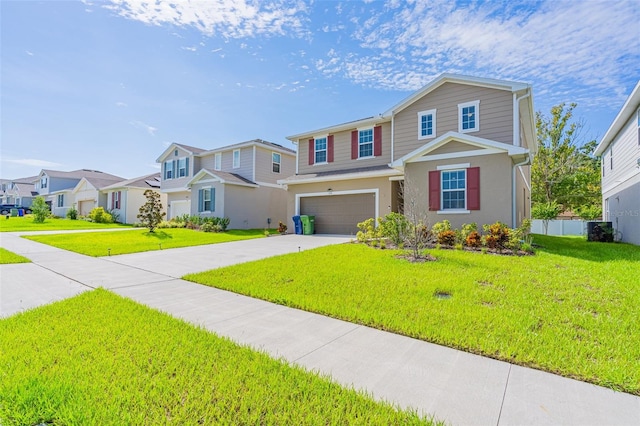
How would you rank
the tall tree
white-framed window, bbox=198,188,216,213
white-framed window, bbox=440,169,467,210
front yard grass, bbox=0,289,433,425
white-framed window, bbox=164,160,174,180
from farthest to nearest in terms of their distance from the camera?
white-framed window, bbox=164,160,174,180 → the tall tree → white-framed window, bbox=198,188,216,213 → white-framed window, bbox=440,169,467,210 → front yard grass, bbox=0,289,433,425

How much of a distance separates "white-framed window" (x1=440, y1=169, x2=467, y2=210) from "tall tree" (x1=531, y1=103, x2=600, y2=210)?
64.5 ft

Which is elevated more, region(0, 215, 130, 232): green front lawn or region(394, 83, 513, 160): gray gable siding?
region(394, 83, 513, 160): gray gable siding

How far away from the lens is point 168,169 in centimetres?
2523

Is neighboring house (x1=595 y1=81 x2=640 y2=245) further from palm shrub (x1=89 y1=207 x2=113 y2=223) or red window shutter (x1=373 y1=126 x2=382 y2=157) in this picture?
palm shrub (x1=89 y1=207 x2=113 y2=223)

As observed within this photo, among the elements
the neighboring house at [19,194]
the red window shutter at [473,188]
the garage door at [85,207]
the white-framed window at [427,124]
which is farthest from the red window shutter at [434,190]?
the neighboring house at [19,194]

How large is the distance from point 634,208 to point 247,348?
16.0 m

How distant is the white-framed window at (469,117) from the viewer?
12.0 meters

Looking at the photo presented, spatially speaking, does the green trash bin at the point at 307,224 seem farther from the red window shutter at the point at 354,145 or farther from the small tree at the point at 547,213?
the small tree at the point at 547,213

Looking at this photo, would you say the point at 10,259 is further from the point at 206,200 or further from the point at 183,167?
the point at 183,167

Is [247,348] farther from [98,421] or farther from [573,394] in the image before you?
[573,394]

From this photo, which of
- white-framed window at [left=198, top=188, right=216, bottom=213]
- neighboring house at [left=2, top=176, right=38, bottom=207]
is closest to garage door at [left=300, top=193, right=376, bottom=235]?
white-framed window at [left=198, top=188, right=216, bottom=213]

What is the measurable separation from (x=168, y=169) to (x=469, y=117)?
2327cm

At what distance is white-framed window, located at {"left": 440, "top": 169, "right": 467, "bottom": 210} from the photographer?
11008mm

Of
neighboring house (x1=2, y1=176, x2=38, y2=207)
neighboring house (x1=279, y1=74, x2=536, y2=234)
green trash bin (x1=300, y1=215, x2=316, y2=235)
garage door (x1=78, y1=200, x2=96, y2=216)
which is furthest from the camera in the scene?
neighboring house (x1=2, y1=176, x2=38, y2=207)
